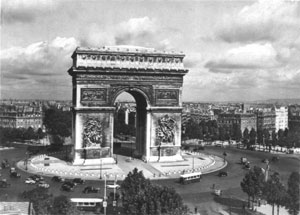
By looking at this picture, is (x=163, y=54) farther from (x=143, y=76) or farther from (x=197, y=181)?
(x=197, y=181)

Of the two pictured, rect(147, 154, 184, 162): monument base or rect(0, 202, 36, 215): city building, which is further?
rect(147, 154, 184, 162): monument base

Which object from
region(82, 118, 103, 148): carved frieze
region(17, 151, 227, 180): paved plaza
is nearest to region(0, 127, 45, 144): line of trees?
region(17, 151, 227, 180): paved plaza

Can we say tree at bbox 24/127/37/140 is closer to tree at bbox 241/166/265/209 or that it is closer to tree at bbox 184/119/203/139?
tree at bbox 184/119/203/139

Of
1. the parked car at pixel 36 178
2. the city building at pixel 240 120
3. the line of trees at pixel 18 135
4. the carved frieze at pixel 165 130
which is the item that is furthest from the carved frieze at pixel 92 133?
the city building at pixel 240 120

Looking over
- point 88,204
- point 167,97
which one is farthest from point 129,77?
point 88,204

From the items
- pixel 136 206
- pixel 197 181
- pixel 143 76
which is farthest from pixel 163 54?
pixel 136 206

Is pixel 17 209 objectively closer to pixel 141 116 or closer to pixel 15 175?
pixel 15 175

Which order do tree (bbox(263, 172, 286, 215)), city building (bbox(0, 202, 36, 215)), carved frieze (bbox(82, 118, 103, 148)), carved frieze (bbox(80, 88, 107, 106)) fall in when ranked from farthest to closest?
carved frieze (bbox(82, 118, 103, 148)) < carved frieze (bbox(80, 88, 107, 106)) < tree (bbox(263, 172, 286, 215)) < city building (bbox(0, 202, 36, 215))
